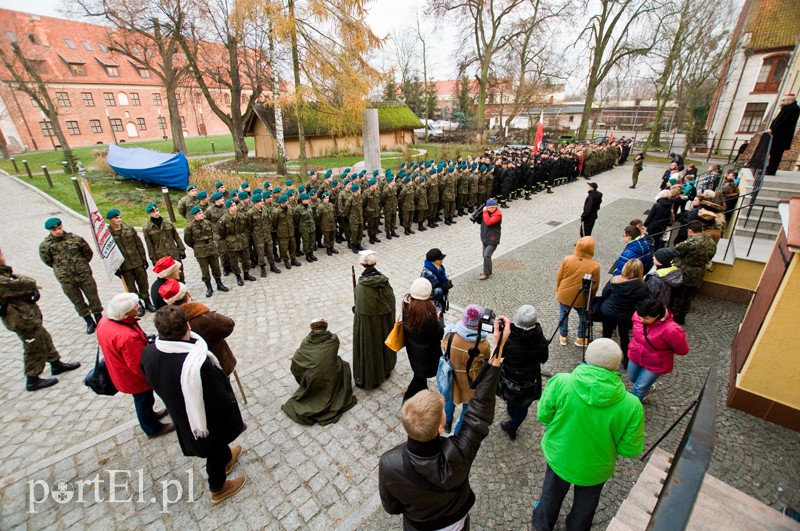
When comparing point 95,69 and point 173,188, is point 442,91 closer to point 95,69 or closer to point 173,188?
point 95,69

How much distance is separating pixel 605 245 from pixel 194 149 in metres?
40.8

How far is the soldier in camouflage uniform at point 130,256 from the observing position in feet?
22.0

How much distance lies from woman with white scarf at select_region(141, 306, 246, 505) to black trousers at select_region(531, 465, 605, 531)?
283cm

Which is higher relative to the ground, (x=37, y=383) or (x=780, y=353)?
(x=780, y=353)

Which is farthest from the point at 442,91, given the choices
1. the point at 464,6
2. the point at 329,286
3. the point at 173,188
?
the point at 329,286

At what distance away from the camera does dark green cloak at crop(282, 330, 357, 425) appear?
425 cm

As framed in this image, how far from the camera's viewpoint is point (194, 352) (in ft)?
9.73

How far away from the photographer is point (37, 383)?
5094 millimetres

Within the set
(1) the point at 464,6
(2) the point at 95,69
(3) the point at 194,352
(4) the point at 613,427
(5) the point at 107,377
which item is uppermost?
(1) the point at 464,6

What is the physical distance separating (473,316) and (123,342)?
3493 millimetres

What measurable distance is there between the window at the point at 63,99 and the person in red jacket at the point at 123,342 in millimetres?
56798

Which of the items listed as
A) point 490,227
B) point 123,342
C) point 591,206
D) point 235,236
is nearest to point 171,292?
point 123,342

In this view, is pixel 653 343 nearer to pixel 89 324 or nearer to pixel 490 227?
pixel 490 227

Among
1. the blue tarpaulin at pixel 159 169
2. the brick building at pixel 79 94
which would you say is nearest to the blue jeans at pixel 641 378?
the blue tarpaulin at pixel 159 169
